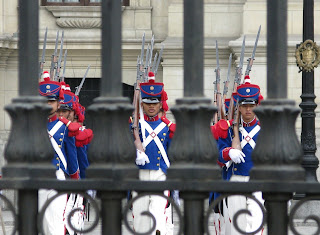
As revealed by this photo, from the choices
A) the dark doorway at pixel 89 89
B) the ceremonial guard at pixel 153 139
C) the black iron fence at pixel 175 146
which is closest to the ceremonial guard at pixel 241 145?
the ceremonial guard at pixel 153 139

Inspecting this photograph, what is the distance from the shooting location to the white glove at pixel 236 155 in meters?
9.70

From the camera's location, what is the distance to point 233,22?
18547 millimetres

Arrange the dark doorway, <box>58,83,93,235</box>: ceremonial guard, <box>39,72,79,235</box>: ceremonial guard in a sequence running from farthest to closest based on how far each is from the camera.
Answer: the dark doorway
<box>58,83,93,235</box>: ceremonial guard
<box>39,72,79,235</box>: ceremonial guard

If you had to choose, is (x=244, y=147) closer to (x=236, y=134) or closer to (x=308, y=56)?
(x=236, y=134)

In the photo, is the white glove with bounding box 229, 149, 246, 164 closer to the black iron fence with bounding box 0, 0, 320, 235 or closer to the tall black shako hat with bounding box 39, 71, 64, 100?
the tall black shako hat with bounding box 39, 71, 64, 100

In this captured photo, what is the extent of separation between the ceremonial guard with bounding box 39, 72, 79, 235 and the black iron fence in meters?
5.57

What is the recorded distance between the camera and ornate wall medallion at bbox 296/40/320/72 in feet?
47.4

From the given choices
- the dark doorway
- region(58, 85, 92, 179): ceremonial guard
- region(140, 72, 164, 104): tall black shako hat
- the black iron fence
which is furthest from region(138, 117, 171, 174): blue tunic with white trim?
the dark doorway

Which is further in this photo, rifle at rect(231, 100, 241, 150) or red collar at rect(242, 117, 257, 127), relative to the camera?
red collar at rect(242, 117, 257, 127)

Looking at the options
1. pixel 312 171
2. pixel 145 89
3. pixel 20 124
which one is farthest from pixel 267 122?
pixel 312 171

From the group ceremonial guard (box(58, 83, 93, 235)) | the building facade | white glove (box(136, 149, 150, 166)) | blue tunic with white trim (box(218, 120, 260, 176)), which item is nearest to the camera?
blue tunic with white trim (box(218, 120, 260, 176))

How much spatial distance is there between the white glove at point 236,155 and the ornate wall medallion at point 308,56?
4950mm

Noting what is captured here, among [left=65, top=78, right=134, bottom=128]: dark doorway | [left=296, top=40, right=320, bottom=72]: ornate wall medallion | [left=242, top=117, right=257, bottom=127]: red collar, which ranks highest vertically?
[left=296, top=40, right=320, bottom=72]: ornate wall medallion

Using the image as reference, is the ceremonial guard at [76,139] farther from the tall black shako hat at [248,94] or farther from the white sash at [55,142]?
the tall black shako hat at [248,94]
